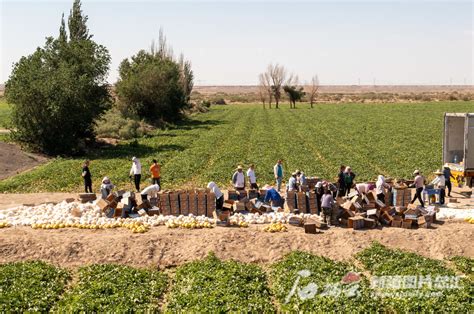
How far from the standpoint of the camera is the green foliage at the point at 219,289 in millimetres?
11883

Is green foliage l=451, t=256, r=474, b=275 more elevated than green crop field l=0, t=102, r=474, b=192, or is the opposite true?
green crop field l=0, t=102, r=474, b=192

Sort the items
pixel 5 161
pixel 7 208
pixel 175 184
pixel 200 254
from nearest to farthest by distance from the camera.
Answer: pixel 200 254 < pixel 7 208 < pixel 175 184 < pixel 5 161

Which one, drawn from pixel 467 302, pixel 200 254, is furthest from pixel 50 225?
pixel 467 302

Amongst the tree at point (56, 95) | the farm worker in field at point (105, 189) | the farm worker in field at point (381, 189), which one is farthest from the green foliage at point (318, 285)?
the tree at point (56, 95)

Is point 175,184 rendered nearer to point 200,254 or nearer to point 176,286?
point 200,254

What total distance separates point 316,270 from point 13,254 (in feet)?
28.8

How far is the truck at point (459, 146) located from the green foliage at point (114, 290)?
1537 cm

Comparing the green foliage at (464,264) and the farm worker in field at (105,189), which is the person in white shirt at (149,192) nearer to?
the farm worker in field at (105,189)

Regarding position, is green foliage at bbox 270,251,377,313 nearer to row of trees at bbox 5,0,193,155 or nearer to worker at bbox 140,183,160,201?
A: worker at bbox 140,183,160,201

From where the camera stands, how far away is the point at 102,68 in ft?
139

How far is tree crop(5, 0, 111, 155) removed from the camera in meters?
38.4

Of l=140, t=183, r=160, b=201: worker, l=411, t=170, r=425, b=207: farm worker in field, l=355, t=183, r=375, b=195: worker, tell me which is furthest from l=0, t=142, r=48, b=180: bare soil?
l=411, t=170, r=425, b=207: farm worker in field

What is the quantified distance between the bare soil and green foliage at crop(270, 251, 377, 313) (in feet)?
72.4

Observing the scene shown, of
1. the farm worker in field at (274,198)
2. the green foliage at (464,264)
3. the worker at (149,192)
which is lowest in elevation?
the green foliage at (464,264)
